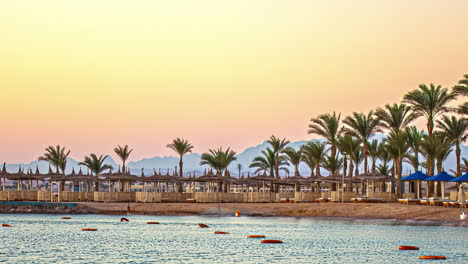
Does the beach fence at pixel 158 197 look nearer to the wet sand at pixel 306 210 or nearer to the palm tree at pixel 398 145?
the wet sand at pixel 306 210

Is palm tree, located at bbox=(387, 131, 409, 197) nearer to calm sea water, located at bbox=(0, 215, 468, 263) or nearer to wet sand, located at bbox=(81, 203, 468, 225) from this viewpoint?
wet sand, located at bbox=(81, 203, 468, 225)

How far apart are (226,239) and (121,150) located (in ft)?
186

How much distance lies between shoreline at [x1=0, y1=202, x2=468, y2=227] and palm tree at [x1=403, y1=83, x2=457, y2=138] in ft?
33.0

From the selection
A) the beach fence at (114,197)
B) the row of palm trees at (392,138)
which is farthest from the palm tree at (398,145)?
the beach fence at (114,197)

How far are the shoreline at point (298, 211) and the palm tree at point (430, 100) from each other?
10.0m

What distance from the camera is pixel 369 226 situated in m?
55.2

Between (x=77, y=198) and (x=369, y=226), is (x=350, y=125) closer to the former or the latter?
(x=369, y=226)

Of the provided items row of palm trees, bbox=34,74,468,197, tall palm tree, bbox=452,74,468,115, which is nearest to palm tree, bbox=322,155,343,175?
row of palm trees, bbox=34,74,468,197

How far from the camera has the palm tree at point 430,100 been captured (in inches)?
2618

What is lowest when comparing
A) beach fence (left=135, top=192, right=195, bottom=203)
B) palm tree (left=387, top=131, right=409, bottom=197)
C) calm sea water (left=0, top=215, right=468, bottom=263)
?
calm sea water (left=0, top=215, right=468, bottom=263)

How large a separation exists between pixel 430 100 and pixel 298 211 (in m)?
16.5

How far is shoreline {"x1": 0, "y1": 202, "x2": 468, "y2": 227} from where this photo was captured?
56.4 meters

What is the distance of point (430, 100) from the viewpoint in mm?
66875

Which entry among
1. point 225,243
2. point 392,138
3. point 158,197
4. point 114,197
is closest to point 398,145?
point 392,138
